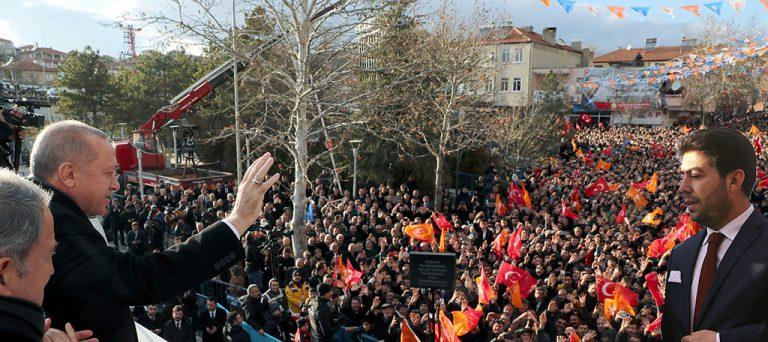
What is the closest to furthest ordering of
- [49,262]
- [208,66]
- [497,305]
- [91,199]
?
1. [49,262]
2. [91,199]
3. [497,305]
4. [208,66]

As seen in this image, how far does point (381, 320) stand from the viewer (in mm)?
8164

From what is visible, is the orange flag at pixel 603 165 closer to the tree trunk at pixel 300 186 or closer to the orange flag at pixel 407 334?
the tree trunk at pixel 300 186

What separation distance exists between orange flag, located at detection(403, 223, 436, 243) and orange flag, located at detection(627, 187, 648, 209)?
26.1 feet

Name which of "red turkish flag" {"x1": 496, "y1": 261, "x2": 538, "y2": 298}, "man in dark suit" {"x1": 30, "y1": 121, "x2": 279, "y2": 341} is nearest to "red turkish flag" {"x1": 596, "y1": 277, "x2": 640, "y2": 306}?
"red turkish flag" {"x1": 496, "y1": 261, "x2": 538, "y2": 298}

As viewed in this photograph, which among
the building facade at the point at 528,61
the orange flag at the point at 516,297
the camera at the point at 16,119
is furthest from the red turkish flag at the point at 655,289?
the building facade at the point at 528,61

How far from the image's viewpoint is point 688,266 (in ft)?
8.21

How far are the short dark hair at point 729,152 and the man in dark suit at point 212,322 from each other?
7.18m

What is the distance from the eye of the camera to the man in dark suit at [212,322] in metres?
7.77

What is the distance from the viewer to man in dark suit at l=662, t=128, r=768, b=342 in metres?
2.18

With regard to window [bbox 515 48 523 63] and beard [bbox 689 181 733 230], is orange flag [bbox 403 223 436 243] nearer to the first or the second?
beard [bbox 689 181 733 230]

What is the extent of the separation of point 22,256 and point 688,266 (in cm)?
270

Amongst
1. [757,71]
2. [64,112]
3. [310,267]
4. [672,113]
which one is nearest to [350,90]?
[310,267]

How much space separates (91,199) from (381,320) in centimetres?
664

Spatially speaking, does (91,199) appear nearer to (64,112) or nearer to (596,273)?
(596,273)
